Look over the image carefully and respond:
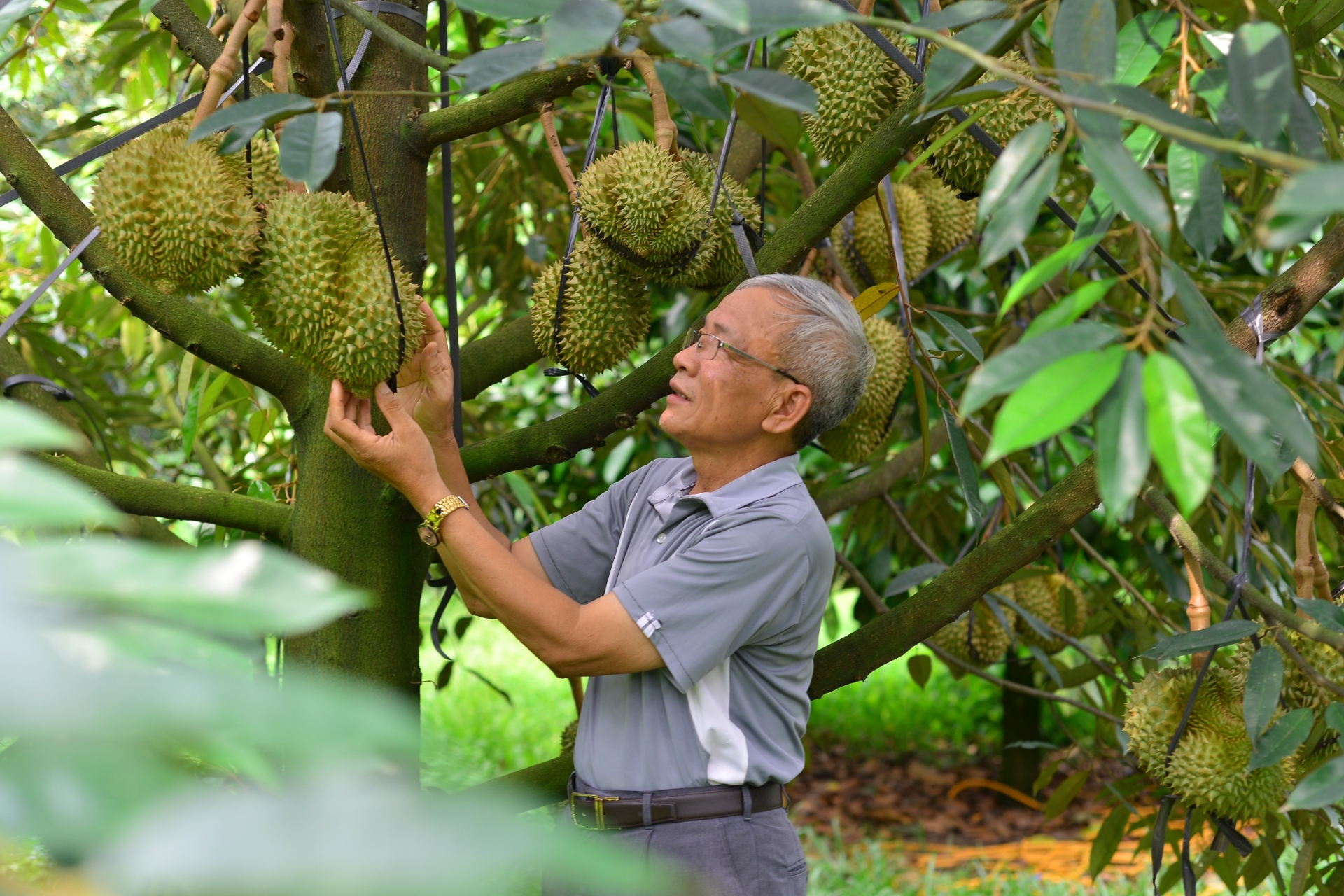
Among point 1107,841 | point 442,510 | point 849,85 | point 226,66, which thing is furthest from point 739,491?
point 1107,841

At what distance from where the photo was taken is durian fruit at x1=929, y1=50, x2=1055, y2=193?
1116 millimetres

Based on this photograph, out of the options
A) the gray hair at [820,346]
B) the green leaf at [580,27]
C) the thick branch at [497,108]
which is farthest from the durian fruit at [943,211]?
the green leaf at [580,27]

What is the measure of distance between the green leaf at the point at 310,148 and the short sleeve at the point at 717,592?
22.1 inches

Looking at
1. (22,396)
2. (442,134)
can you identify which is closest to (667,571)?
(442,134)

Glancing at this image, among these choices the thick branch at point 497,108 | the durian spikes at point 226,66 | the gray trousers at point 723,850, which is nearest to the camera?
the durian spikes at point 226,66

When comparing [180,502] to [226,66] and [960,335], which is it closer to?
[226,66]

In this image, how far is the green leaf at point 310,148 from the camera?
2.15 feet

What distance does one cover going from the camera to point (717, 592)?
3.65 ft

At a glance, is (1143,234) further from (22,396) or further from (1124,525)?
(1124,525)

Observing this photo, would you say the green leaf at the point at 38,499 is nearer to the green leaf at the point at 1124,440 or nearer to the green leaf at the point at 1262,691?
the green leaf at the point at 1124,440

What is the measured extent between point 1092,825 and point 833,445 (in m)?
2.54

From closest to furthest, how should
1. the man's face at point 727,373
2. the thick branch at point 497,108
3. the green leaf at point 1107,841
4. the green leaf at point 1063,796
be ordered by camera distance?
1. the thick branch at point 497,108
2. the man's face at point 727,373
3. the green leaf at point 1107,841
4. the green leaf at point 1063,796

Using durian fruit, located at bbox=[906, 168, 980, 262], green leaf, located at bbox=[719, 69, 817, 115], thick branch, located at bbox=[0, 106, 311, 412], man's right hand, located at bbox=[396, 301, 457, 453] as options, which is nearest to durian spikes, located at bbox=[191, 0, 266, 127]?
thick branch, located at bbox=[0, 106, 311, 412]

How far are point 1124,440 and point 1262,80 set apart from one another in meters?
0.24
